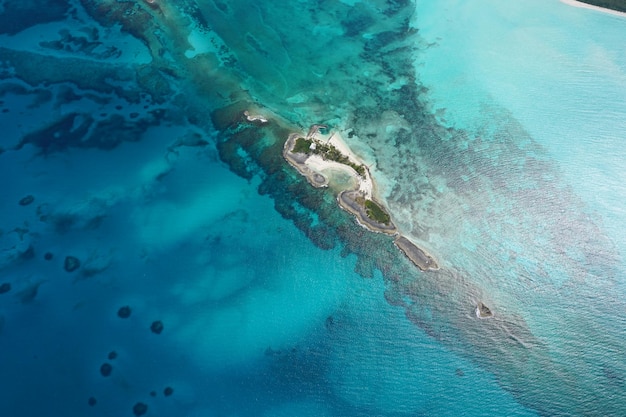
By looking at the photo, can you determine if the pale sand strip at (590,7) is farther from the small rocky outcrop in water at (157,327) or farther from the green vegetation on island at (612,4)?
the small rocky outcrop in water at (157,327)

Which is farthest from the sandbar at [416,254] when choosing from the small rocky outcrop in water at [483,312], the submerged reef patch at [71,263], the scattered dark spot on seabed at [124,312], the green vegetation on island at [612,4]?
the green vegetation on island at [612,4]

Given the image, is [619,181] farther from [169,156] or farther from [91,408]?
[91,408]

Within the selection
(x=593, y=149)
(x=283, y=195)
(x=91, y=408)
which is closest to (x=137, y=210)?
(x=283, y=195)

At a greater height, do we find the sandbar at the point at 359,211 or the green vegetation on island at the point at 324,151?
the green vegetation on island at the point at 324,151

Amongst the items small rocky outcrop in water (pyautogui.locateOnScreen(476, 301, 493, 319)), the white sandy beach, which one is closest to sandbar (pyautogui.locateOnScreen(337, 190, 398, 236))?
the white sandy beach

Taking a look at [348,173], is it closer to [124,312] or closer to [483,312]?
[483,312]
